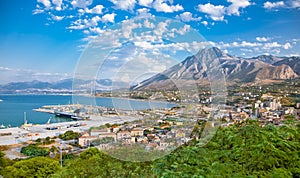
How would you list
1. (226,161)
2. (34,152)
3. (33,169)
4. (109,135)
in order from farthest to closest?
(34,152)
(33,169)
(109,135)
(226,161)

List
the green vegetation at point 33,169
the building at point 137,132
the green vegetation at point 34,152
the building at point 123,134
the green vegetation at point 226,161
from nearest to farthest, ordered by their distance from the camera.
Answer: the green vegetation at point 226,161
the building at point 123,134
the building at point 137,132
the green vegetation at point 33,169
the green vegetation at point 34,152

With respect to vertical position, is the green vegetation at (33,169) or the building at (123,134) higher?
the building at (123,134)

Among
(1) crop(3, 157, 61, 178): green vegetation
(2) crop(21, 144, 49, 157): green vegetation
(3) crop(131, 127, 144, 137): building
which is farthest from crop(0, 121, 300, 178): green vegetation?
(2) crop(21, 144, 49, 157): green vegetation

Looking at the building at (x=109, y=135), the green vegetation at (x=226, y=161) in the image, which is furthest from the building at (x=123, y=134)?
the green vegetation at (x=226, y=161)

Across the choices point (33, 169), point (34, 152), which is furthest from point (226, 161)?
point (34, 152)

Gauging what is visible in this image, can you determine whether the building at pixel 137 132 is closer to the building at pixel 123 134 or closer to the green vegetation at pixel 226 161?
the building at pixel 123 134

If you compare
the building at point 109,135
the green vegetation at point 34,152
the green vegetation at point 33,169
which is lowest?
the green vegetation at point 34,152

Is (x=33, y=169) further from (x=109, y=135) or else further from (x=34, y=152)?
(x=34, y=152)

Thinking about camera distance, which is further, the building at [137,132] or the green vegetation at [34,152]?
the green vegetation at [34,152]
